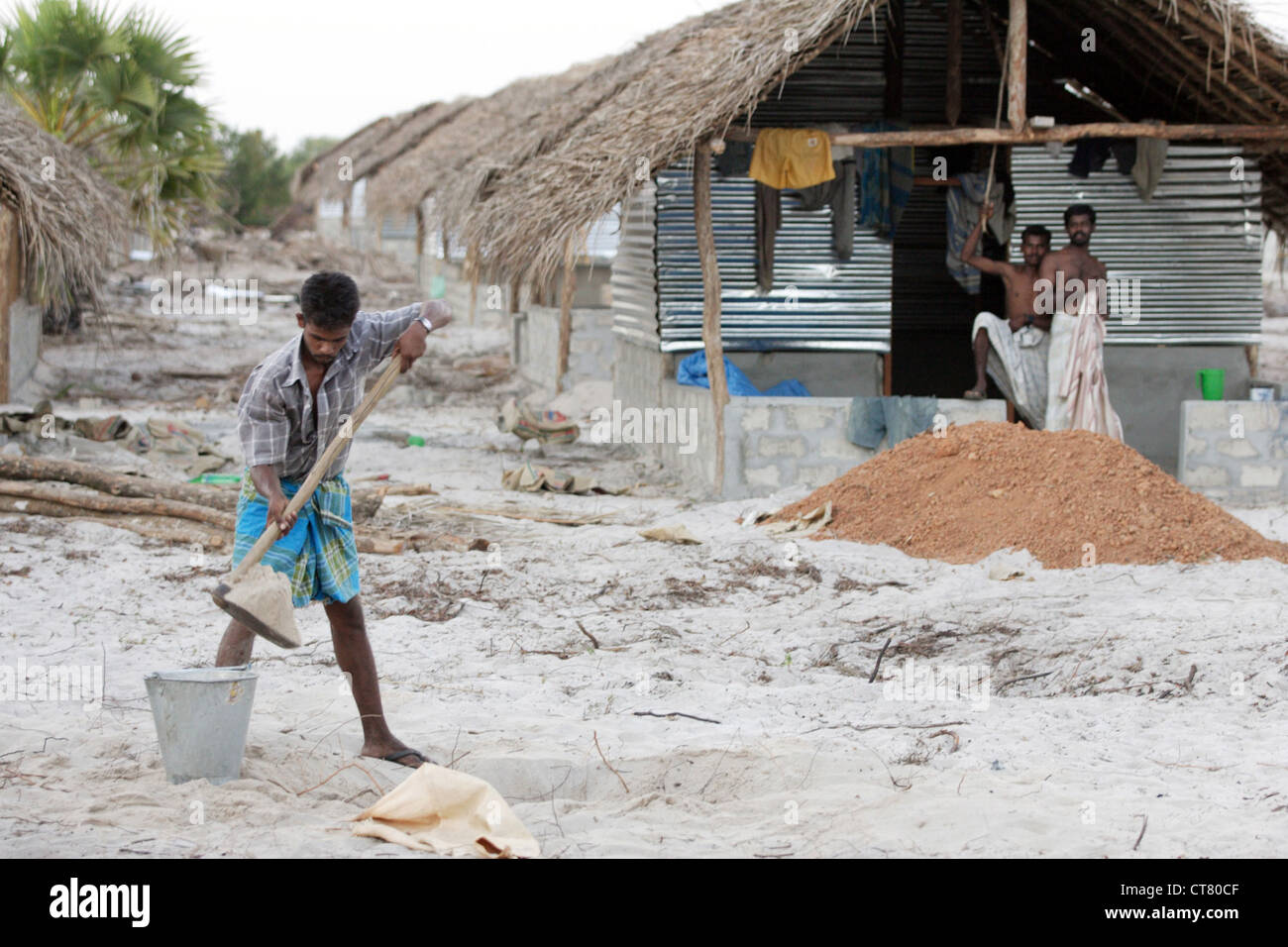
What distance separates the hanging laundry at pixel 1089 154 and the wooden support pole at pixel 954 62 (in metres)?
0.94

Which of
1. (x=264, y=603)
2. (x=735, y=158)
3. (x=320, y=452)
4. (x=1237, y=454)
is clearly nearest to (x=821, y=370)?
(x=735, y=158)

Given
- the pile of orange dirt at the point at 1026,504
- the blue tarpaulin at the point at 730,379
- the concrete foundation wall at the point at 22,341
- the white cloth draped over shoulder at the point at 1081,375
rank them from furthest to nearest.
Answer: the concrete foundation wall at the point at 22,341, the blue tarpaulin at the point at 730,379, the white cloth draped over shoulder at the point at 1081,375, the pile of orange dirt at the point at 1026,504

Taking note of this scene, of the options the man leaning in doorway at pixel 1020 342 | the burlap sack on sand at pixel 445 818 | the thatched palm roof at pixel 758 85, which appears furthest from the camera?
the man leaning in doorway at pixel 1020 342

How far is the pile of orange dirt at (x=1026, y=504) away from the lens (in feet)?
22.5

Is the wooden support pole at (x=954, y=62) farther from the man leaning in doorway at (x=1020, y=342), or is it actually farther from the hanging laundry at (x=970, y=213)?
the man leaning in doorway at (x=1020, y=342)

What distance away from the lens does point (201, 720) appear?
3.48 metres

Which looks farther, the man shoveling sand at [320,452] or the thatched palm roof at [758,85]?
the thatched palm roof at [758,85]

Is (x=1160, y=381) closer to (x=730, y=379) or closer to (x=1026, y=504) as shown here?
(x=730, y=379)

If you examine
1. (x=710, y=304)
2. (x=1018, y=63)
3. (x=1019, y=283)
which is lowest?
(x=710, y=304)

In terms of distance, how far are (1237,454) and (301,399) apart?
23.5ft

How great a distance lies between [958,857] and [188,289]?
22.2 metres

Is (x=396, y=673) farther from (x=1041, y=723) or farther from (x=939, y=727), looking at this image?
(x=1041, y=723)

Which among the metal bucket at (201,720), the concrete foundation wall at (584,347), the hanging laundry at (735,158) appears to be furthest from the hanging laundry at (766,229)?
the metal bucket at (201,720)

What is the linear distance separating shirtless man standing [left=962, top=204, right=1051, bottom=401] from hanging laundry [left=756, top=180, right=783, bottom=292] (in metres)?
1.50
